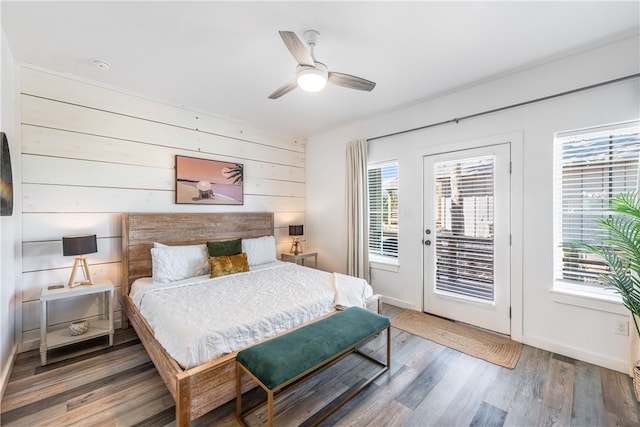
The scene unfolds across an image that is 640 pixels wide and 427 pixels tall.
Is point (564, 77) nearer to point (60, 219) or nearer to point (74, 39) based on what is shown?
point (74, 39)

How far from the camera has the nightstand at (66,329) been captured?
7.61ft

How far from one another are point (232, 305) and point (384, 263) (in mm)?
2317

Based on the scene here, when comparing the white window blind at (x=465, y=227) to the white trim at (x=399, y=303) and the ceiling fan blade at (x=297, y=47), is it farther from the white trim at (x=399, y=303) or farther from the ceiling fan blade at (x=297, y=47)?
the ceiling fan blade at (x=297, y=47)

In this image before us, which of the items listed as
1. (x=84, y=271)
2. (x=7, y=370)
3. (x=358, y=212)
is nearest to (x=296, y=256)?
(x=358, y=212)

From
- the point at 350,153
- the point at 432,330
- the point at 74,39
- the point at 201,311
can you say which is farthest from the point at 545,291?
the point at 74,39

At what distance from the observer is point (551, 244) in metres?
2.53

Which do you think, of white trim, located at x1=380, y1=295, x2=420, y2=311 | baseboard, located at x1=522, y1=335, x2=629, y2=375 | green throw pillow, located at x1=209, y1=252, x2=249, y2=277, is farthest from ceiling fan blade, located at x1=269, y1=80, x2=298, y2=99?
baseboard, located at x1=522, y1=335, x2=629, y2=375

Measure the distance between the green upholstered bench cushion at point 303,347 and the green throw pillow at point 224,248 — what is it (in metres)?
1.79

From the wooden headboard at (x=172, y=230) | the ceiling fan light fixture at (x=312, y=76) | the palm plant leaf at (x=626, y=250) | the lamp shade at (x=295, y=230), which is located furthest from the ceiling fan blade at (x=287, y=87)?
the palm plant leaf at (x=626, y=250)

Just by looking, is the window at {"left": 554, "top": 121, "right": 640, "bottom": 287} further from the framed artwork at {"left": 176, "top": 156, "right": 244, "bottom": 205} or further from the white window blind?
the framed artwork at {"left": 176, "top": 156, "right": 244, "bottom": 205}

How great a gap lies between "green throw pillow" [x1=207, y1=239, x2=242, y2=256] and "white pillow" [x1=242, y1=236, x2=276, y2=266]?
169mm

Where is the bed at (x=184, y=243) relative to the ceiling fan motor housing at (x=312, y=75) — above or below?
below

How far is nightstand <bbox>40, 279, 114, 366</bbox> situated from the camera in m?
2.32

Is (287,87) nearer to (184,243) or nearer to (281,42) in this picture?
(281,42)
